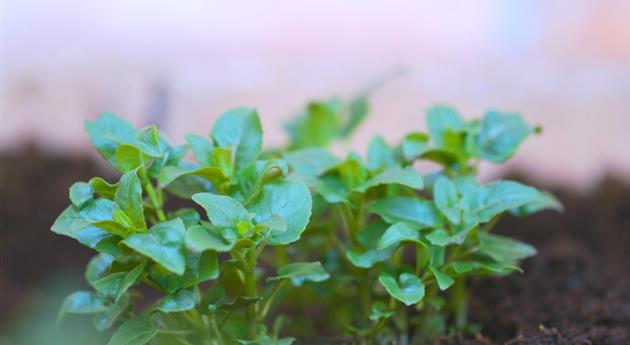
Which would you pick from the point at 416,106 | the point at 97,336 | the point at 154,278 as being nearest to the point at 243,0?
the point at 416,106

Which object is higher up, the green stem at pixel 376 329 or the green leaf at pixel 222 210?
the green leaf at pixel 222 210

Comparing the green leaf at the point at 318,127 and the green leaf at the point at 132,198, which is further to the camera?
the green leaf at the point at 318,127

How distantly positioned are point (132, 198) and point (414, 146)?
0.34m

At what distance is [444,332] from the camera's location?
0.90 metres

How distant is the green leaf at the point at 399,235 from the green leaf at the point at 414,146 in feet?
0.40

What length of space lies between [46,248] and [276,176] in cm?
79

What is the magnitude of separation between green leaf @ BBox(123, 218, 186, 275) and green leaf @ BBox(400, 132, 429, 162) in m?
0.30

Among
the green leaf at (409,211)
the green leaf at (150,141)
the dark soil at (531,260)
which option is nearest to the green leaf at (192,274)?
the green leaf at (150,141)

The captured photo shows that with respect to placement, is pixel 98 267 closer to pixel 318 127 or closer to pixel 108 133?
pixel 108 133

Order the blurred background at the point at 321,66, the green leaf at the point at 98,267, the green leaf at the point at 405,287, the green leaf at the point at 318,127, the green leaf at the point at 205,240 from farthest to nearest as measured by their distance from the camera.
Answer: the blurred background at the point at 321,66 → the green leaf at the point at 318,127 → the green leaf at the point at 98,267 → the green leaf at the point at 405,287 → the green leaf at the point at 205,240

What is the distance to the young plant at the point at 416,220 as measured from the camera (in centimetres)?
75

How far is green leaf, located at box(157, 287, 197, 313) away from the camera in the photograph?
659 millimetres

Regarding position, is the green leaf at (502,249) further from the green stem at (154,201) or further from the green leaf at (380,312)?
the green stem at (154,201)

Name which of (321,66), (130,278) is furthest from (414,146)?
(321,66)
